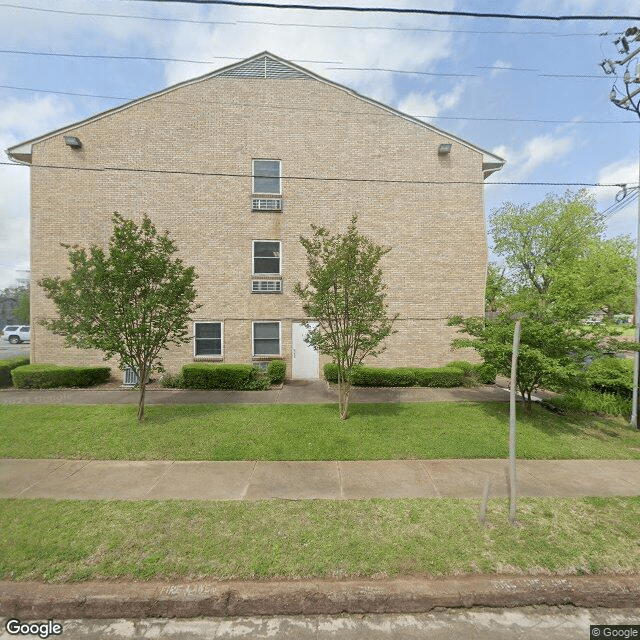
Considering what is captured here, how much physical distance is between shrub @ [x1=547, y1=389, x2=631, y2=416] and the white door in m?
7.77

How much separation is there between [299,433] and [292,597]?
3.74 meters

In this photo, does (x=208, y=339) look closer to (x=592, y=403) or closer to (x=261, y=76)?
(x=261, y=76)

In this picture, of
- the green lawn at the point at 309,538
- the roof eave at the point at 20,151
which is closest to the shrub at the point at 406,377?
the green lawn at the point at 309,538

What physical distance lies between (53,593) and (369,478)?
147 inches

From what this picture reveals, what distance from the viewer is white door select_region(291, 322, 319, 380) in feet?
41.0

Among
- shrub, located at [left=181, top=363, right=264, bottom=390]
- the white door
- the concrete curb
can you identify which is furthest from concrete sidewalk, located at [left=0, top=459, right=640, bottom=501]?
the white door

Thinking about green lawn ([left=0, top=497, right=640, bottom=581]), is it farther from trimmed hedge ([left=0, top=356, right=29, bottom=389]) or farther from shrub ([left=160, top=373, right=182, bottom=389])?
trimmed hedge ([left=0, top=356, right=29, bottom=389])

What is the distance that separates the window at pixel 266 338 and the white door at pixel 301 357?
0.65 m

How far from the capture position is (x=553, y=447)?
5.96 meters

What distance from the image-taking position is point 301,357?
493 inches

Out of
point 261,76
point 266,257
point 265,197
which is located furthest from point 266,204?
point 261,76

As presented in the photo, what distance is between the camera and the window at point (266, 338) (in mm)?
12484

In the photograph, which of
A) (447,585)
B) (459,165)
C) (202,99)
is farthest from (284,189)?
(447,585)

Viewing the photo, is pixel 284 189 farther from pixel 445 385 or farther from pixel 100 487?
pixel 100 487
